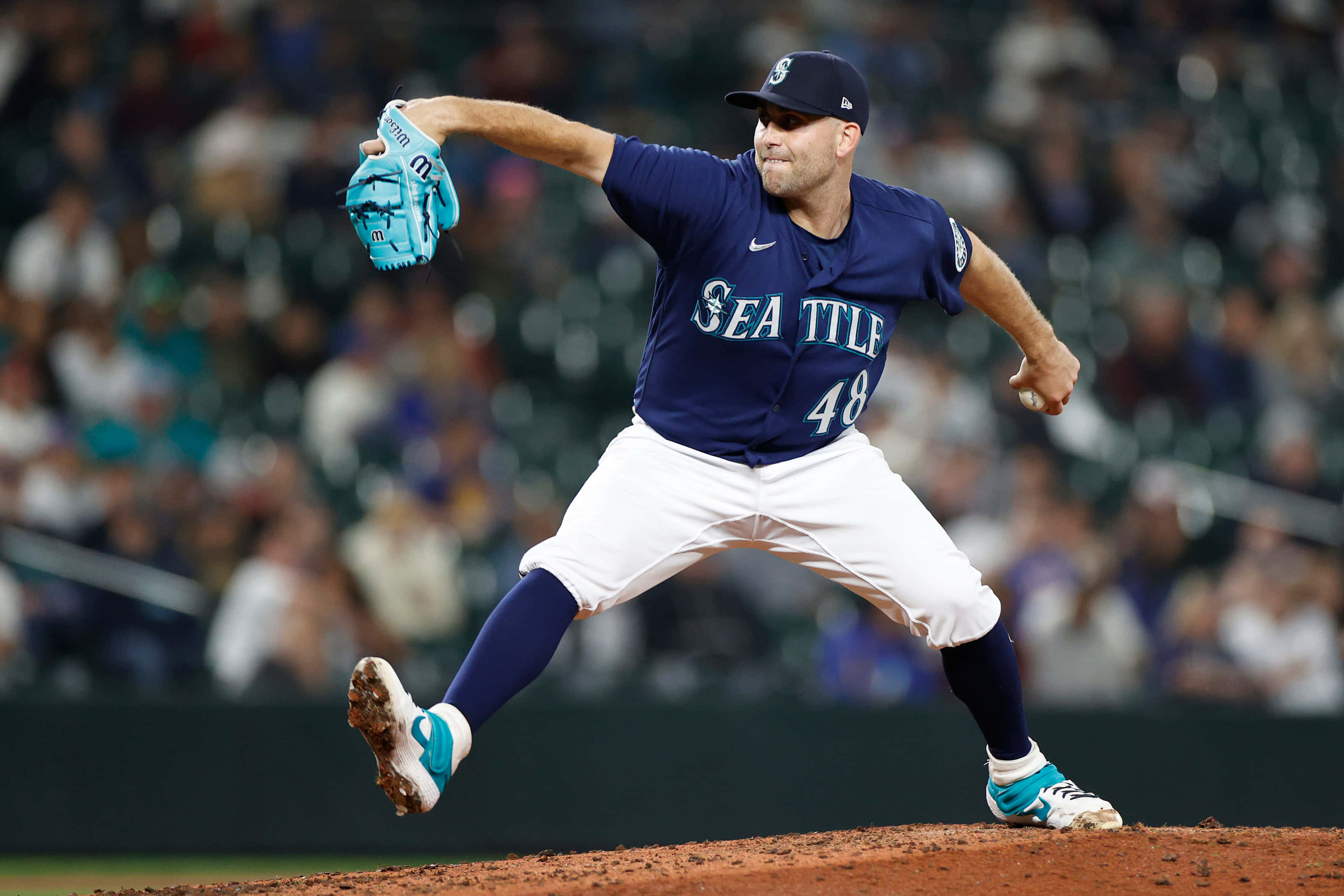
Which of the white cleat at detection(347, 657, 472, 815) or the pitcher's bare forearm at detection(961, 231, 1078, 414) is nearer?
the white cleat at detection(347, 657, 472, 815)

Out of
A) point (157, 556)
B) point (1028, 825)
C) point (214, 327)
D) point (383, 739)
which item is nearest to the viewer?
point (383, 739)

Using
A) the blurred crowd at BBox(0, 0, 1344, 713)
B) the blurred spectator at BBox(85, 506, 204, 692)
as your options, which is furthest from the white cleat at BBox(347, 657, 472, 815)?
the blurred spectator at BBox(85, 506, 204, 692)

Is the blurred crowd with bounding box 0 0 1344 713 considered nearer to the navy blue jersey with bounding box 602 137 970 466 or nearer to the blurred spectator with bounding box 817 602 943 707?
the blurred spectator with bounding box 817 602 943 707

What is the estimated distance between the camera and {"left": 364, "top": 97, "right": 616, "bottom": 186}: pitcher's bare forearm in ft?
10.8

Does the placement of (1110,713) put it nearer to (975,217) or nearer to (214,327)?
(975,217)

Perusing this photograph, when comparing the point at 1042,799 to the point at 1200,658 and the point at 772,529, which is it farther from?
the point at 1200,658

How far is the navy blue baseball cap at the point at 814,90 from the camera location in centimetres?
354

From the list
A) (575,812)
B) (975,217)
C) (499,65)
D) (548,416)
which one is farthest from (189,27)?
(575,812)

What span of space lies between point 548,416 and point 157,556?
2293 mm

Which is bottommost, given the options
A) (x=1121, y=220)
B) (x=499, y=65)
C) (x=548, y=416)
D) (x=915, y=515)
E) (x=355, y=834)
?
(x=355, y=834)

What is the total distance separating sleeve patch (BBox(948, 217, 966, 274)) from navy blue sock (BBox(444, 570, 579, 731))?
1380 millimetres

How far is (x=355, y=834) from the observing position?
21.6ft

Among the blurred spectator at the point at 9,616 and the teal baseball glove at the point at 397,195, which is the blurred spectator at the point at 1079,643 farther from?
the blurred spectator at the point at 9,616

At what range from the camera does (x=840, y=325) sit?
364 cm
